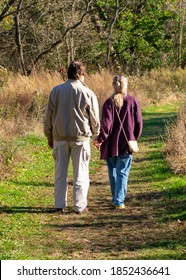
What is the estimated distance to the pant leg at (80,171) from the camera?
371 inches

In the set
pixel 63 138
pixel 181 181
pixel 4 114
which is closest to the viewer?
pixel 63 138

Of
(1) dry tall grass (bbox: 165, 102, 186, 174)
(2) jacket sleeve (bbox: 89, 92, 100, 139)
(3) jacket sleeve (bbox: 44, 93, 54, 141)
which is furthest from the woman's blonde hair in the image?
(1) dry tall grass (bbox: 165, 102, 186, 174)

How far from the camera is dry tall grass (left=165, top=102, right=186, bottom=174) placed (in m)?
12.2

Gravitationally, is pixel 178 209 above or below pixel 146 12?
below

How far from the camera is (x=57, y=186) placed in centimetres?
952

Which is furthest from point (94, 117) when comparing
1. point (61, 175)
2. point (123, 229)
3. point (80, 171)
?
point (123, 229)

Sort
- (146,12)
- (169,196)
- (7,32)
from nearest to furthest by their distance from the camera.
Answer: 1. (169,196)
2. (7,32)
3. (146,12)

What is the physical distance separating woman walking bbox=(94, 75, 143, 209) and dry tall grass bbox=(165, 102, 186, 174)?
2.49 metres

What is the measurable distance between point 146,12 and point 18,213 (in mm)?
28635

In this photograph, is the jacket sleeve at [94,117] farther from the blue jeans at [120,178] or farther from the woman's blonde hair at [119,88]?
the blue jeans at [120,178]

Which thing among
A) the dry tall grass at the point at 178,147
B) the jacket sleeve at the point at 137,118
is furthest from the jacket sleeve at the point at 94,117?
the dry tall grass at the point at 178,147

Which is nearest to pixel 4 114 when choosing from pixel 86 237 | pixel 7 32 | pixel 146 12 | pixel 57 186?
pixel 57 186

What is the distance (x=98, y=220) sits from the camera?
9141mm

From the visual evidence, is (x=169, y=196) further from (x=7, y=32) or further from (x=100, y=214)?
(x=7, y=32)
